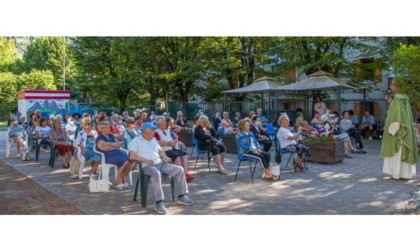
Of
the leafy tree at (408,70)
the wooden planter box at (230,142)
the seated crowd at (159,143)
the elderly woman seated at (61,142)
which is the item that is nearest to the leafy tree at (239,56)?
the wooden planter box at (230,142)

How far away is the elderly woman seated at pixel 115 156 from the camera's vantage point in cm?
851

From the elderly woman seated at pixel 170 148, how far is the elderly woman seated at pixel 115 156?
84 cm

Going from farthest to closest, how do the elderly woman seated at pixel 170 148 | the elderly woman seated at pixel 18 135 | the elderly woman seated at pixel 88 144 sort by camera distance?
the elderly woman seated at pixel 18 135 → the elderly woman seated at pixel 88 144 → the elderly woman seated at pixel 170 148

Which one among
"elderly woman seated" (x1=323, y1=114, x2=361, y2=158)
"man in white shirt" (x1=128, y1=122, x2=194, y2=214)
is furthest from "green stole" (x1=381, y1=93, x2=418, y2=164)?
"man in white shirt" (x1=128, y1=122, x2=194, y2=214)

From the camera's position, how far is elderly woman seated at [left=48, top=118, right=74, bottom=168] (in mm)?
11570

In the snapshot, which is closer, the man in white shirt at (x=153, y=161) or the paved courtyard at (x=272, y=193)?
the paved courtyard at (x=272, y=193)

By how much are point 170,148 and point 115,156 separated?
1.23 metres

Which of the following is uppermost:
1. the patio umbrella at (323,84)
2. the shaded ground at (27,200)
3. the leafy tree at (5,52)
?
the leafy tree at (5,52)

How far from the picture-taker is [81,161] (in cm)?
992

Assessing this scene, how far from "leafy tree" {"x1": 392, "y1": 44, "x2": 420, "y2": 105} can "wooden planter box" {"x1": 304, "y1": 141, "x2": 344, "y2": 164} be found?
347 cm

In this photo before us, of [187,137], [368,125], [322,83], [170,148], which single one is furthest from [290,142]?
[368,125]

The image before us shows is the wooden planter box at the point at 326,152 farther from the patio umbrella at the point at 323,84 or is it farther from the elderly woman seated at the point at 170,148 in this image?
the patio umbrella at the point at 323,84

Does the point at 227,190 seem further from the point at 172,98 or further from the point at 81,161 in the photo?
the point at 172,98

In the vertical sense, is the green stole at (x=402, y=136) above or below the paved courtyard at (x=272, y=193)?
above
